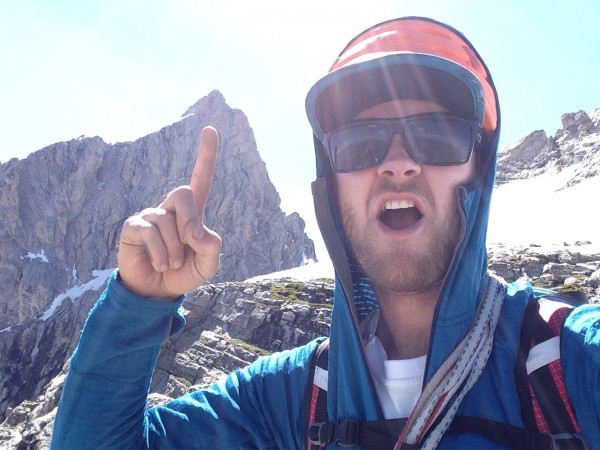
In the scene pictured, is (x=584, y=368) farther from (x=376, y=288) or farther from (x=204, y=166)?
(x=204, y=166)

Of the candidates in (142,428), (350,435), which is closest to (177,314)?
(142,428)

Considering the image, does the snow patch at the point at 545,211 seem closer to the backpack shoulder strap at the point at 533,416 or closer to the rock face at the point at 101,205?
the backpack shoulder strap at the point at 533,416

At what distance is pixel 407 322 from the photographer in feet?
11.4

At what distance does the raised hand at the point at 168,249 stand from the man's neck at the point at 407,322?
4.63 feet

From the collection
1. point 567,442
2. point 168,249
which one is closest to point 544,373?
point 567,442

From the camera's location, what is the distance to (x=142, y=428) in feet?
10.6

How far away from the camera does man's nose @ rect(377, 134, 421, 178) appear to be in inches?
128

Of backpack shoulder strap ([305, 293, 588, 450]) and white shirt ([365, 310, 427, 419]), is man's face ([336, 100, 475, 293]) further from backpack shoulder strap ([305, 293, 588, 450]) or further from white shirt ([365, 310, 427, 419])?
backpack shoulder strap ([305, 293, 588, 450])

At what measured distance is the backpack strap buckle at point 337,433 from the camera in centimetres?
286

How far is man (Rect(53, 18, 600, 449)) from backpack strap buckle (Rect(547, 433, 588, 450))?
378 millimetres

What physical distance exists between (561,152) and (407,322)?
399 ft

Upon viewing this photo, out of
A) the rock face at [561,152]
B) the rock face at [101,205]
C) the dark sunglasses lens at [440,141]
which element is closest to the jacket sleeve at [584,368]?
the dark sunglasses lens at [440,141]

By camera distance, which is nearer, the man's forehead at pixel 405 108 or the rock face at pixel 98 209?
the man's forehead at pixel 405 108

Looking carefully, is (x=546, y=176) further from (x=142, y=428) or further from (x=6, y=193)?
(x=6, y=193)
